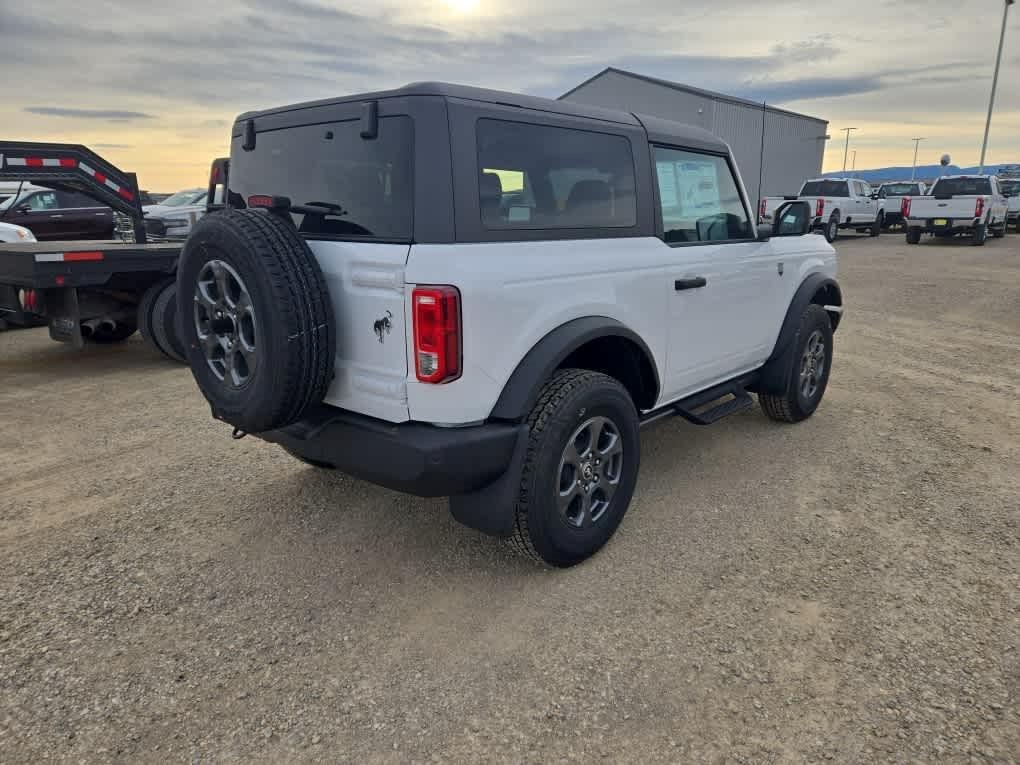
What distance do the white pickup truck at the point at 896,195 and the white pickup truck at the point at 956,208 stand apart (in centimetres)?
389

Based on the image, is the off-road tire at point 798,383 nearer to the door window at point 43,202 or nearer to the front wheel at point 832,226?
the door window at point 43,202

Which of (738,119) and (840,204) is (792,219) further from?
(738,119)

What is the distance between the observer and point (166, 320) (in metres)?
6.43

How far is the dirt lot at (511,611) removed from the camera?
219cm

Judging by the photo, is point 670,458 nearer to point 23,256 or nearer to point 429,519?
point 429,519

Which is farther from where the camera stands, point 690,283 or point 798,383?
point 798,383

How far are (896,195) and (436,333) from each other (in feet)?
85.7

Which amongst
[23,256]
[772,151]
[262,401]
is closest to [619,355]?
[262,401]

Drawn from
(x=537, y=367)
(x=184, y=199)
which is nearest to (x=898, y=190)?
(x=184, y=199)

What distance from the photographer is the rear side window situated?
2.65 meters

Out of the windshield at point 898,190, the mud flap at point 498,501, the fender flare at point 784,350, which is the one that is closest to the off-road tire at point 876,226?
the windshield at point 898,190

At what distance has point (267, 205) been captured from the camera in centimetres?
274

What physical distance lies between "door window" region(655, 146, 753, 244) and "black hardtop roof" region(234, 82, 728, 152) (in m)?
0.07

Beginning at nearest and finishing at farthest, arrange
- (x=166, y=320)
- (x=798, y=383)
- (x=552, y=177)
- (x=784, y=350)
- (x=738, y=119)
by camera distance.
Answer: (x=552, y=177), (x=784, y=350), (x=798, y=383), (x=166, y=320), (x=738, y=119)
